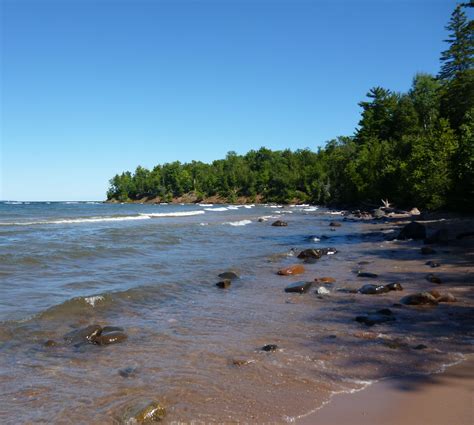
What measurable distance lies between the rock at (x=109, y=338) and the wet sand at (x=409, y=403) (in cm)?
406

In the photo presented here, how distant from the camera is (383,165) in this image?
181ft

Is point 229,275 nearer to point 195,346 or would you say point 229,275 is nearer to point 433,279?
point 433,279

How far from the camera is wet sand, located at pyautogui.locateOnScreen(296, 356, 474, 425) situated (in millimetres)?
4383

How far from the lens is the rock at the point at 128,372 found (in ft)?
19.5

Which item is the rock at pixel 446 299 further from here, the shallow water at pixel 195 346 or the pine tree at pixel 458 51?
the pine tree at pixel 458 51

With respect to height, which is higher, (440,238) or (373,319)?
(440,238)

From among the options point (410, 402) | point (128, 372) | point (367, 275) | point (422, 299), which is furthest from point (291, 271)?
point (410, 402)

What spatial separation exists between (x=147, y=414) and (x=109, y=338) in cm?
299

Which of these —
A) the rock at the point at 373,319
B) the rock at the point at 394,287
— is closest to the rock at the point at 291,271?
the rock at the point at 394,287

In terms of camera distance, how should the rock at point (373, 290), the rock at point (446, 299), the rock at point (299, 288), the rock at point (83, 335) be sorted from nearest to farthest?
the rock at point (83, 335), the rock at point (446, 299), the rock at point (373, 290), the rock at point (299, 288)

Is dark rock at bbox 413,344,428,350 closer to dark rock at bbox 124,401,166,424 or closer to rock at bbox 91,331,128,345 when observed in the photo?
dark rock at bbox 124,401,166,424

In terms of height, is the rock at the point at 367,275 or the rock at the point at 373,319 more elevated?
the rock at the point at 373,319

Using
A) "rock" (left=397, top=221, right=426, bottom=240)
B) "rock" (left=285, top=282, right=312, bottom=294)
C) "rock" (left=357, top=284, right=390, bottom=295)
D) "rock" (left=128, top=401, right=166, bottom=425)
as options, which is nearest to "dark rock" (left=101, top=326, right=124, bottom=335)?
"rock" (left=128, top=401, right=166, bottom=425)

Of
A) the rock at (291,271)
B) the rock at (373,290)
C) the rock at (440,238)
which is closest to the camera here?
the rock at (373,290)
